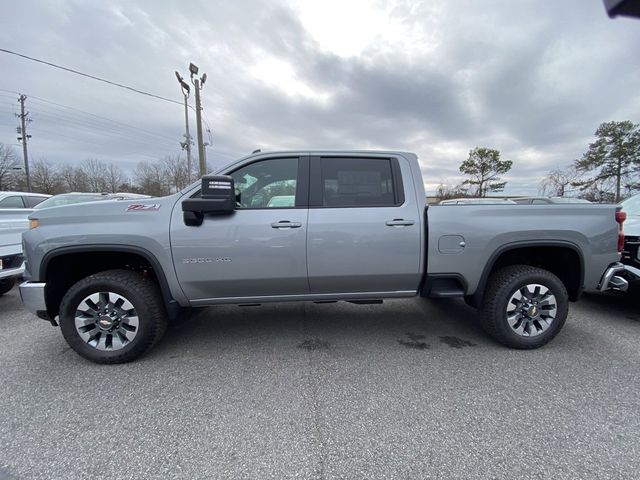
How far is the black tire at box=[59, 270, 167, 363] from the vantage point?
8.75ft

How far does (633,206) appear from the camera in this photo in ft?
15.7

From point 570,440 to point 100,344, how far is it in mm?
3723

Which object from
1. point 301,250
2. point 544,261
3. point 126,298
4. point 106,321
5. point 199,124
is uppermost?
point 199,124

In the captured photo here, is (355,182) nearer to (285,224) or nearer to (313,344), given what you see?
(285,224)

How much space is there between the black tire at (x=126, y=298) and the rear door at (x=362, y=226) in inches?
59.0

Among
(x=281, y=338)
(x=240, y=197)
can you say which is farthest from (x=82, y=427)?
(x=240, y=197)

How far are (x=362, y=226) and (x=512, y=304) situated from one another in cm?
171

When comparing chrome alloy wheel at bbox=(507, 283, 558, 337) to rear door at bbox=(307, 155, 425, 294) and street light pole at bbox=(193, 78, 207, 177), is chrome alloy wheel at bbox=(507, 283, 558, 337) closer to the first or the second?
rear door at bbox=(307, 155, 425, 294)

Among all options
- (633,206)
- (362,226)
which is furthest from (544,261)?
(633,206)

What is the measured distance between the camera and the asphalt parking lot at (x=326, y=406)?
171cm

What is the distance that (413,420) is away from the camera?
6.68 ft

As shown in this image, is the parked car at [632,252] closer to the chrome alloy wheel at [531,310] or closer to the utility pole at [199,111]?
the chrome alloy wheel at [531,310]

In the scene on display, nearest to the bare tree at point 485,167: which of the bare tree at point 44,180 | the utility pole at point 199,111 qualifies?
the utility pole at point 199,111

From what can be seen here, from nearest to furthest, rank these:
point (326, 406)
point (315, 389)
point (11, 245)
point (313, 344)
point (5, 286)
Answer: point (326, 406) < point (315, 389) < point (313, 344) < point (11, 245) < point (5, 286)
